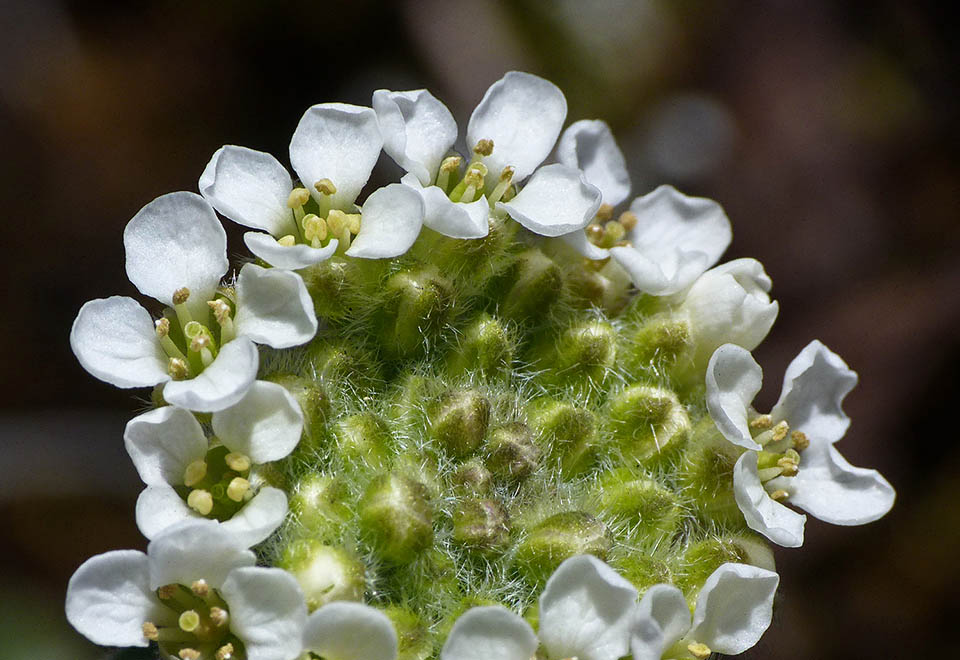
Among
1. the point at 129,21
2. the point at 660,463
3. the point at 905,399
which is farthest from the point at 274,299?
the point at 905,399

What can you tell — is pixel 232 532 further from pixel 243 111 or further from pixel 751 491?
pixel 243 111

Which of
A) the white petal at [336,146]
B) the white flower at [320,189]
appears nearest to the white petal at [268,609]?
the white flower at [320,189]

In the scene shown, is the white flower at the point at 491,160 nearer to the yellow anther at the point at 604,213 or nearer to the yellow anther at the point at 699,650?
the yellow anther at the point at 604,213

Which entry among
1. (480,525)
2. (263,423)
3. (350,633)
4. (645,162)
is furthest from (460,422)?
(645,162)

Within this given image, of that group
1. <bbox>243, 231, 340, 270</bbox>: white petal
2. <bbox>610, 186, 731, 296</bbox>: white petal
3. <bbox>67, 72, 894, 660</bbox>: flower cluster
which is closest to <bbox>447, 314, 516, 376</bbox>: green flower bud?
<bbox>67, 72, 894, 660</bbox>: flower cluster

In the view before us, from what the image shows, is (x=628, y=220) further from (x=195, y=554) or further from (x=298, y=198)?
(x=195, y=554)
